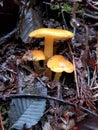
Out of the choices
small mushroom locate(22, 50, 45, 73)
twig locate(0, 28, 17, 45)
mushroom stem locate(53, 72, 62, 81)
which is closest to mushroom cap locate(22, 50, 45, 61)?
small mushroom locate(22, 50, 45, 73)

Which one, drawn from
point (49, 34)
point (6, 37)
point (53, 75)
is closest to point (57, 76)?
point (53, 75)

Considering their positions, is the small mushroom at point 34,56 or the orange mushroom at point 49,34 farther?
the small mushroom at point 34,56

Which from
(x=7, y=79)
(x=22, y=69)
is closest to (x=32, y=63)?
(x=22, y=69)

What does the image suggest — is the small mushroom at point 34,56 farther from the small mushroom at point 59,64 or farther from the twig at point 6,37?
the twig at point 6,37

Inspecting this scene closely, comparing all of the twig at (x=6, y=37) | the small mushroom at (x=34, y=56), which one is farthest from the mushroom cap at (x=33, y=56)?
the twig at (x=6, y=37)

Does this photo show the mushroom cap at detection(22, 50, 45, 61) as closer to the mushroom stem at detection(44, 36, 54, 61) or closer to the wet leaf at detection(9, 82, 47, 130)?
the mushroom stem at detection(44, 36, 54, 61)

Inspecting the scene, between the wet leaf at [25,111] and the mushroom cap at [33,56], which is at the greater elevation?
the mushroom cap at [33,56]

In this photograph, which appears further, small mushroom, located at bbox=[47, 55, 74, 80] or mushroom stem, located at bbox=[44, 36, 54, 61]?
mushroom stem, located at bbox=[44, 36, 54, 61]
